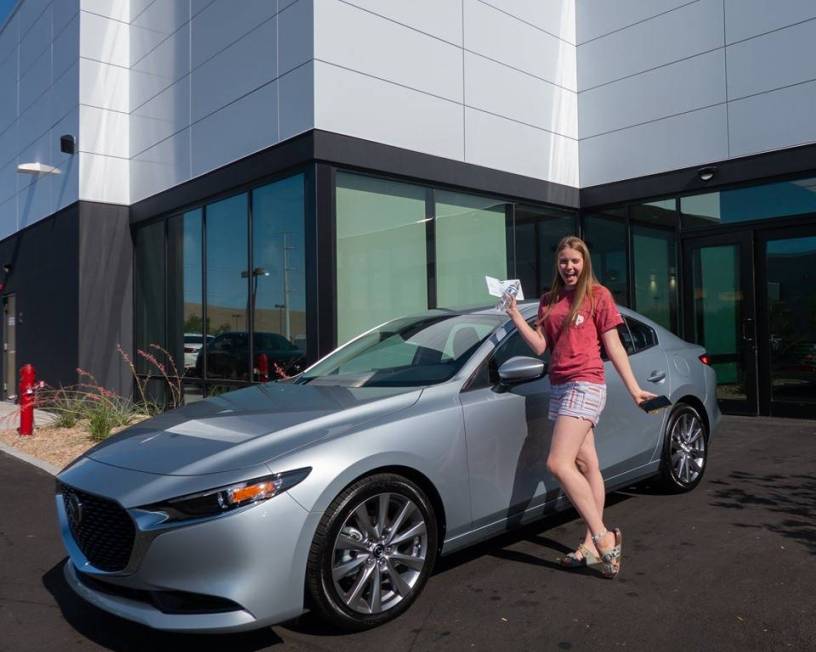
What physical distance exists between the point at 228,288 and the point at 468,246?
348 centimetres

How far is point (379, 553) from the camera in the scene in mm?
3250

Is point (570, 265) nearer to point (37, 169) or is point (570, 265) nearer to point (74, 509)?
Answer: point (74, 509)

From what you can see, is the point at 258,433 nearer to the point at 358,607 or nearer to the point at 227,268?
the point at 358,607

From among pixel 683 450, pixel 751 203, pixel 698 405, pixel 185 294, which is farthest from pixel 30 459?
pixel 751 203

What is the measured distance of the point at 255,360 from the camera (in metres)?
9.44

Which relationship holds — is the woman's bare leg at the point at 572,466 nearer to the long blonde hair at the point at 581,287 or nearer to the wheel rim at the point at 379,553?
the long blonde hair at the point at 581,287

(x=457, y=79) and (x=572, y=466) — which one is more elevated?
(x=457, y=79)

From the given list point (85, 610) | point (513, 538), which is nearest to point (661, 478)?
point (513, 538)

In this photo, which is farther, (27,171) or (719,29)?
(27,171)

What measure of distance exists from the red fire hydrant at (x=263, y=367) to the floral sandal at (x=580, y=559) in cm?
587

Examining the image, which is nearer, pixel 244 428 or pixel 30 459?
pixel 244 428

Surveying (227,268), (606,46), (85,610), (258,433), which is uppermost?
(606,46)

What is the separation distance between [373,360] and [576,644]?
2.09m

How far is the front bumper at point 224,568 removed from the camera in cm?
280
